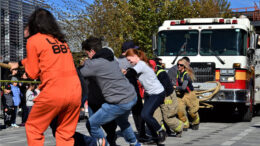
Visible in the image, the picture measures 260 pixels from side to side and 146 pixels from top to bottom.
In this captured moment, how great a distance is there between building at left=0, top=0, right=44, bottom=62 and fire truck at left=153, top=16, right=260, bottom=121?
811 centimetres

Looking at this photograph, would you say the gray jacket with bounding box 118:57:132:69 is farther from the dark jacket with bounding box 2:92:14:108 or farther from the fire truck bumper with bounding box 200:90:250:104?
the fire truck bumper with bounding box 200:90:250:104

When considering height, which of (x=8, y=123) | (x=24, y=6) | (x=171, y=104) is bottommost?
(x=8, y=123)

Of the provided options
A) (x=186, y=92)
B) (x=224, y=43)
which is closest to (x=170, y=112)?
(x=186, y=92)

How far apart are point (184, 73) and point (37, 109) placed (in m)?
6.86

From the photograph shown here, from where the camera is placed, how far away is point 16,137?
33.5 ft

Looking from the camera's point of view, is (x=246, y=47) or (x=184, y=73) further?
(x=246, y=47)

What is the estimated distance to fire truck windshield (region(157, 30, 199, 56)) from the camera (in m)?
14.0

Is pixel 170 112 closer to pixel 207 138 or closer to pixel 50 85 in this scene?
pixel 207 138

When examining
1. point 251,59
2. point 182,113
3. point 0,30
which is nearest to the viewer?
point 182,113

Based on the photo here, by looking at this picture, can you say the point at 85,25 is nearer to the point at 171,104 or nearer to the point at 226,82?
Result: the point at 226,82

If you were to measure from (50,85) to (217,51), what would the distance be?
9.65 metres

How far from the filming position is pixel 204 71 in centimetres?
1366

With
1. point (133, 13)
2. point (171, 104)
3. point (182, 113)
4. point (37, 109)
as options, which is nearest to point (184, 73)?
point (182, 113)

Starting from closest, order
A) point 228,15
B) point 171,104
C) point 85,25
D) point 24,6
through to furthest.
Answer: point 171,104
point 24,6
point 85,25
point 228,15
